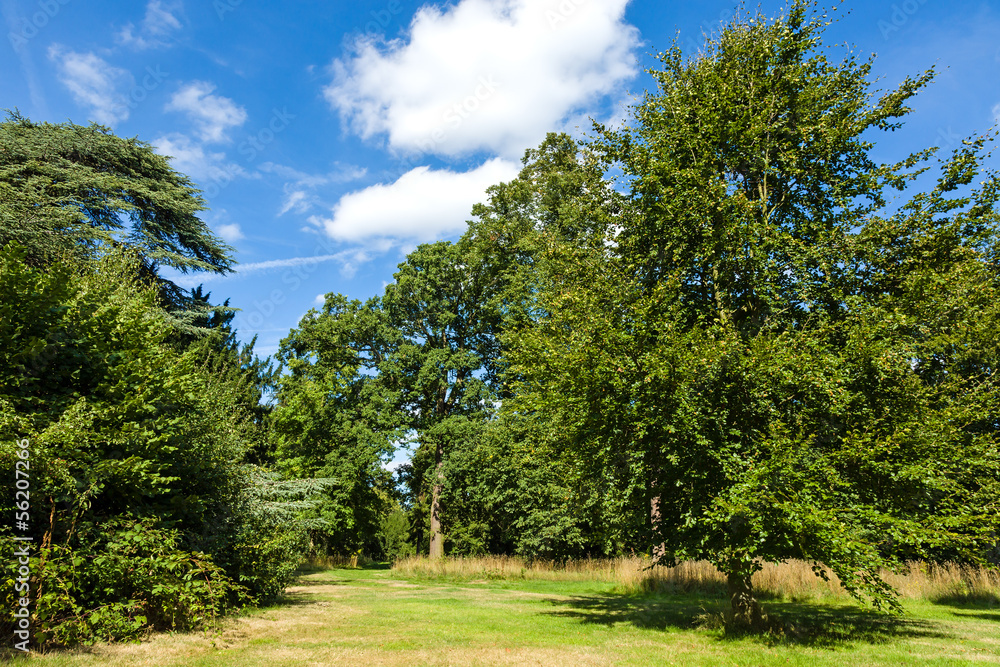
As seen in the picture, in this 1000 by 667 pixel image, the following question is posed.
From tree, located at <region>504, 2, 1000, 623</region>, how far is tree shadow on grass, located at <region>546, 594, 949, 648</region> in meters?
0.77

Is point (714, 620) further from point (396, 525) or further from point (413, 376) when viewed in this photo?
point (396, 525)

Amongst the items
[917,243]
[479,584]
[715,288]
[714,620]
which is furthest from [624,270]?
[479,584]

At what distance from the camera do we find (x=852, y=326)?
31.0ft

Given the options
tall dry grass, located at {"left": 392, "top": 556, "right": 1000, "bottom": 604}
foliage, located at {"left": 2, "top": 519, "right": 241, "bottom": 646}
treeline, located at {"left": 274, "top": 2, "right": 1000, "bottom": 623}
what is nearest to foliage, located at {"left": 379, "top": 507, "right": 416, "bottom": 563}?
tall dry grass, located at {"left": 392, "top": 556, "right": 1000, "bottom": 604}

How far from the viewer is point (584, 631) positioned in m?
10.6

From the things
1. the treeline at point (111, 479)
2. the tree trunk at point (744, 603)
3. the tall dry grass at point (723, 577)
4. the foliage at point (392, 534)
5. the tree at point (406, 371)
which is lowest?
the foliage at point (392, 534)

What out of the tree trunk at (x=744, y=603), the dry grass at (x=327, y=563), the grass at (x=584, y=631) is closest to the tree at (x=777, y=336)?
the tree trunk at (x=744, y=603)

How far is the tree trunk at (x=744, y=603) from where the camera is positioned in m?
10.3

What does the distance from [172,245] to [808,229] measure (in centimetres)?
2491

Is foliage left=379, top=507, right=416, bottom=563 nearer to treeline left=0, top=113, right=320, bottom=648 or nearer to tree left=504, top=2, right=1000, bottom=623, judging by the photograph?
treeline left=0, top=113, right=320, bottom=648

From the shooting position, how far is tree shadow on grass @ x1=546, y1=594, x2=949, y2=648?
975 centimetres

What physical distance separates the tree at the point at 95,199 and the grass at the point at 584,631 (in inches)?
589

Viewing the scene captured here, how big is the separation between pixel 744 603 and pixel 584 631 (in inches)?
125

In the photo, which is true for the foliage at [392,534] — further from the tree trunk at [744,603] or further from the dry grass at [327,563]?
the tree trunk at [744,603]
